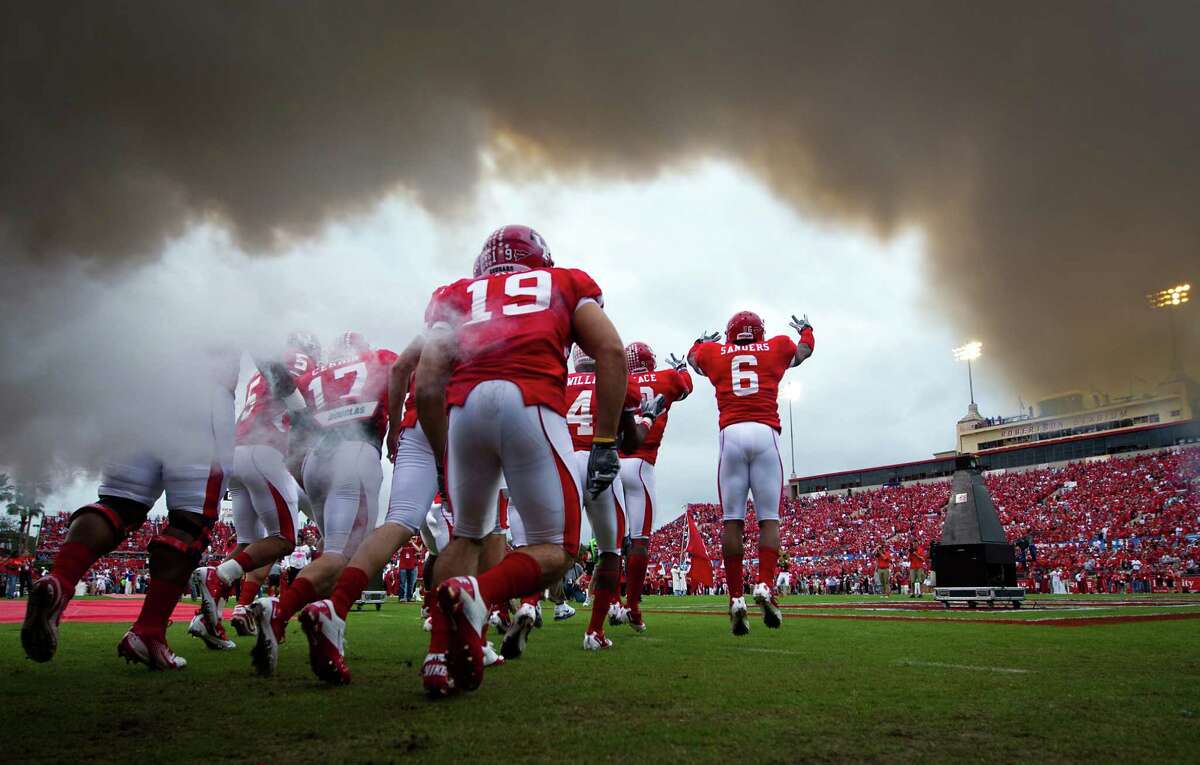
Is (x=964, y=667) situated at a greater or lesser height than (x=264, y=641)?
lesser

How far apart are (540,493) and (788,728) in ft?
4.51

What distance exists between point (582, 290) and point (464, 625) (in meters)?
1.68

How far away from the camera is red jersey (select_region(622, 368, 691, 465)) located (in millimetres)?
8000

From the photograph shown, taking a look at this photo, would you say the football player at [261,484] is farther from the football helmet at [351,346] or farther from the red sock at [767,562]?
the red sock at [767,562]

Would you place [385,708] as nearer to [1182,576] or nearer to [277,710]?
[277,710]

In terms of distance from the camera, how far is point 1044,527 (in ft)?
134

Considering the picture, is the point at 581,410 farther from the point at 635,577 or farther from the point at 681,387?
the point at 635,577

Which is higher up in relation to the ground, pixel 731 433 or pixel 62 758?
pixel 731 433

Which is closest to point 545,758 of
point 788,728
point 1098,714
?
point 788,728

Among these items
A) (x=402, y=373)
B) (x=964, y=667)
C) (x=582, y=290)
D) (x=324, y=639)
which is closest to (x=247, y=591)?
(x=402, y=373)

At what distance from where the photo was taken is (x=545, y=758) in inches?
90.7

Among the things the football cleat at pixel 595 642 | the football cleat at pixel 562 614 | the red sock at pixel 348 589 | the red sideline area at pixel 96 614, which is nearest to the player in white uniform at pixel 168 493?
the red sock at pixel 348 589

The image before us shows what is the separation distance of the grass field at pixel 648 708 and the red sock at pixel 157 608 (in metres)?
0.24

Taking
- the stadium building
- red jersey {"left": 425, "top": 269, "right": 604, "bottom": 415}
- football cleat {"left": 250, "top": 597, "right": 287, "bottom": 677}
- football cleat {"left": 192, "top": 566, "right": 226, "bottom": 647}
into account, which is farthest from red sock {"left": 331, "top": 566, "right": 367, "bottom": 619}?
the stadium building
